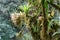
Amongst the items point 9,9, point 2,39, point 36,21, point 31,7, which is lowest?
point 2,39

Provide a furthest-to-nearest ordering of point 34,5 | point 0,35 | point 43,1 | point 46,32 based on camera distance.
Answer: point 0,35, point 34,5, point 46,32, point 43,1

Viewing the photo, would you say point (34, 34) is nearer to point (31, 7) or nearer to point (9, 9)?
point (31, 7)

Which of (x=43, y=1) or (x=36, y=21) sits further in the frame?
(x=36, y=21)

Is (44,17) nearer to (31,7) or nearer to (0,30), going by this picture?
(31,7)

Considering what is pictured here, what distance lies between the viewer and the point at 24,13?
5.44 feet

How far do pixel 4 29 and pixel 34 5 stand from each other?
7.70ft

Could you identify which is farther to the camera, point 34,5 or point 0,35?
point 0,35

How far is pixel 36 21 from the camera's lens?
1681mm

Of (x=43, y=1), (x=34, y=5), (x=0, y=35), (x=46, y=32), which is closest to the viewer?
(x=43, y=1)

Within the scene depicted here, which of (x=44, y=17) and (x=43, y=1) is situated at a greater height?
(x=43, y=1)

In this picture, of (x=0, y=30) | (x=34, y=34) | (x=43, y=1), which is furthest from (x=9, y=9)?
(x=43, y=1)

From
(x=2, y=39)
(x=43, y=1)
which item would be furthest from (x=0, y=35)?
(x=43, y=1)

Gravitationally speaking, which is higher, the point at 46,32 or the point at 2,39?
the point at 46,32

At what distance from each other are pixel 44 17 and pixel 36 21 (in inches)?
5.8
